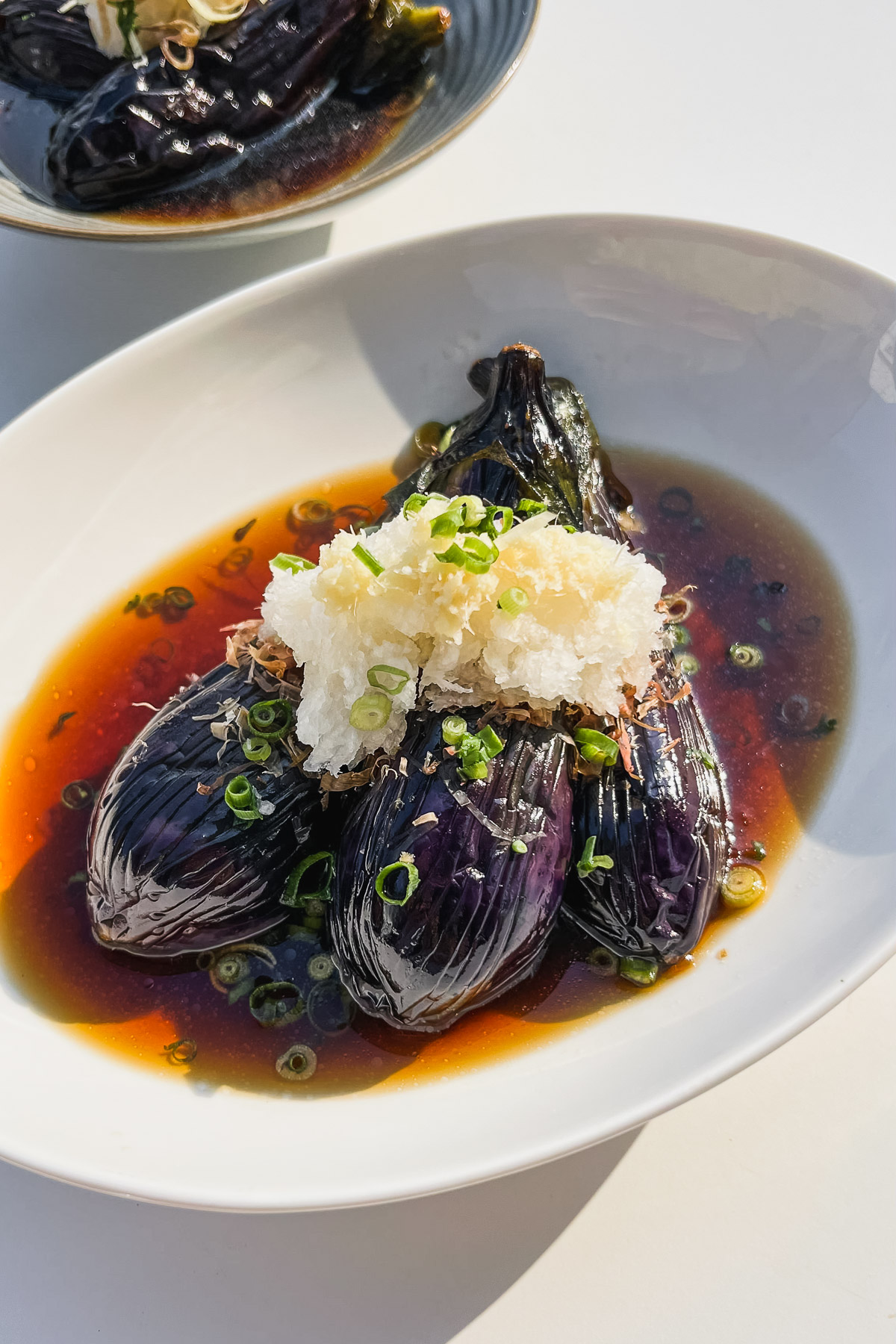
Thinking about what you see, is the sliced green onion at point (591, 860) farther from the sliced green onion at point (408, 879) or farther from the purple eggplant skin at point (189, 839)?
the purple eggplant skin at point (189, 839)

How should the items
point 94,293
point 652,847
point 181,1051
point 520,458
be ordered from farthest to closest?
point 94,293, point 520,458, point 181,1051, point 652,847

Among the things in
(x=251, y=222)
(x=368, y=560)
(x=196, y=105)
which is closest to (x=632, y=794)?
(x=368, y=560)

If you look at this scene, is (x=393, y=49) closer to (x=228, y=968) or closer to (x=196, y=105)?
(x=196, y=105)

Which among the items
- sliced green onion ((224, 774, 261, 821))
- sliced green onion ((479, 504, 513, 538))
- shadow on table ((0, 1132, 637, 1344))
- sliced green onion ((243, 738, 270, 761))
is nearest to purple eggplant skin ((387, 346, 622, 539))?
sliced green onion ((479, 504, 513, 538))

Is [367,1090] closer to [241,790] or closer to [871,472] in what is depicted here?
[241,790]

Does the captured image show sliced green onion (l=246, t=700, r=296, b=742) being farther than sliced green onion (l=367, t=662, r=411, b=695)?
Yes

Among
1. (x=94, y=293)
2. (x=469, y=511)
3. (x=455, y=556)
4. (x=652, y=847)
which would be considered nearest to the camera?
(x=455, y=556)

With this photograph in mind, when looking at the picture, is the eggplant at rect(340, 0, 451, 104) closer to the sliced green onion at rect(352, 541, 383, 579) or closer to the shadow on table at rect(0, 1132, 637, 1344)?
the sliced green onion at rect(352, 541, 383, 579)
